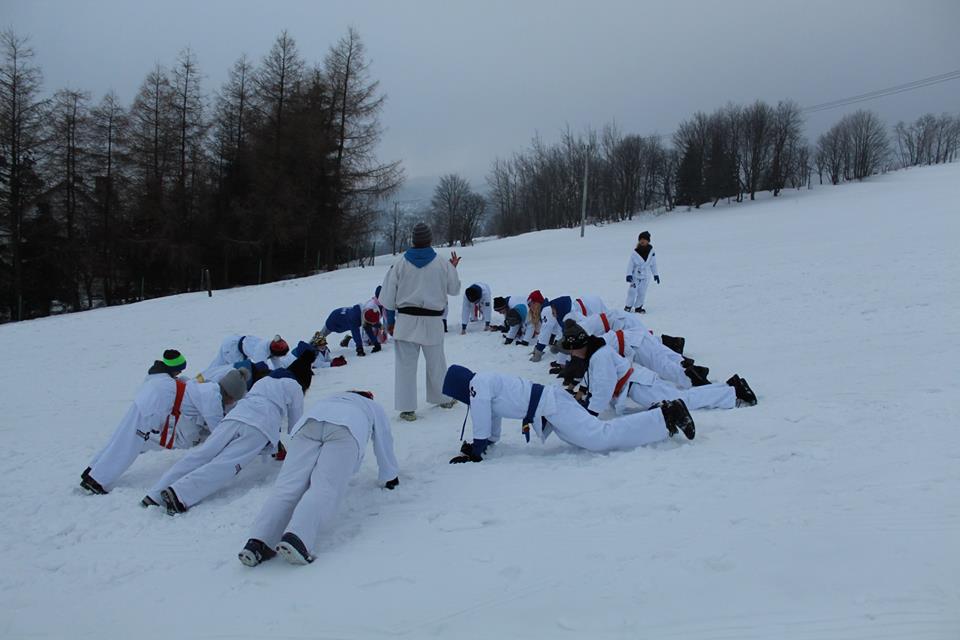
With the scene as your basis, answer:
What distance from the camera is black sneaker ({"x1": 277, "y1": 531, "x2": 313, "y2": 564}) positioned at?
139 inches

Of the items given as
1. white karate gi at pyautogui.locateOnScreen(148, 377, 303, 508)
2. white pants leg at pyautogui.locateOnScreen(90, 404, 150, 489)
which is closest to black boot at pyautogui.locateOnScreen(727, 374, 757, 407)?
white karate gi at pyautogui.locateOnScreen(148, 377, 303, 508)

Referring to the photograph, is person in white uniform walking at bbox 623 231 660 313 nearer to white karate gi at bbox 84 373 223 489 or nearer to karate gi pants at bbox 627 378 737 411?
karate gi pants at bbox 627 378 737 411

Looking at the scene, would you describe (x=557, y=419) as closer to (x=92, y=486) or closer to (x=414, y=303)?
(x=414, y=303)

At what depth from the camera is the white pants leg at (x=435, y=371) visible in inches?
264

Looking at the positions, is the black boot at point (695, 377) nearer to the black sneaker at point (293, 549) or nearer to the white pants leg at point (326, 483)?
the white pants leg at point (326, 483)

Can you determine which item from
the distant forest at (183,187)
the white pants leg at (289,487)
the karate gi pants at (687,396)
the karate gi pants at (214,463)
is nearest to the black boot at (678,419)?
the karate gi pants at (687,396)

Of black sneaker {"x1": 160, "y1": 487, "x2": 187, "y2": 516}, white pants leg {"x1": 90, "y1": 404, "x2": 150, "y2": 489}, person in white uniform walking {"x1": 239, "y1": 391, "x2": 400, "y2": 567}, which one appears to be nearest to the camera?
person in white uniform walking {"x1": 239, "y1": 391, "x2": 400, "y2": 567}

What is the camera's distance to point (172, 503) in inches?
178

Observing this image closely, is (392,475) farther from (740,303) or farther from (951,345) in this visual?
(740,303)

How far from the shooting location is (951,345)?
720 cm

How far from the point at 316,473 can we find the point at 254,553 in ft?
2.10

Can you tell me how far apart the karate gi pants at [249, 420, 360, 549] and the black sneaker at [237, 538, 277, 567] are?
0.12ft

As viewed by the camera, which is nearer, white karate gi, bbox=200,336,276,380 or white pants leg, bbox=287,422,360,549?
white pants leg, bbox=287,422,360,549

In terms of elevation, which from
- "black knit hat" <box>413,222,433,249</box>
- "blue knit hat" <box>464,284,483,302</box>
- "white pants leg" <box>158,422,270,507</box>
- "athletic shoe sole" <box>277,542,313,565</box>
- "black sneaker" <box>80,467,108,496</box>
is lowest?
"black sneaker" <box>80,467,108,496</box>
